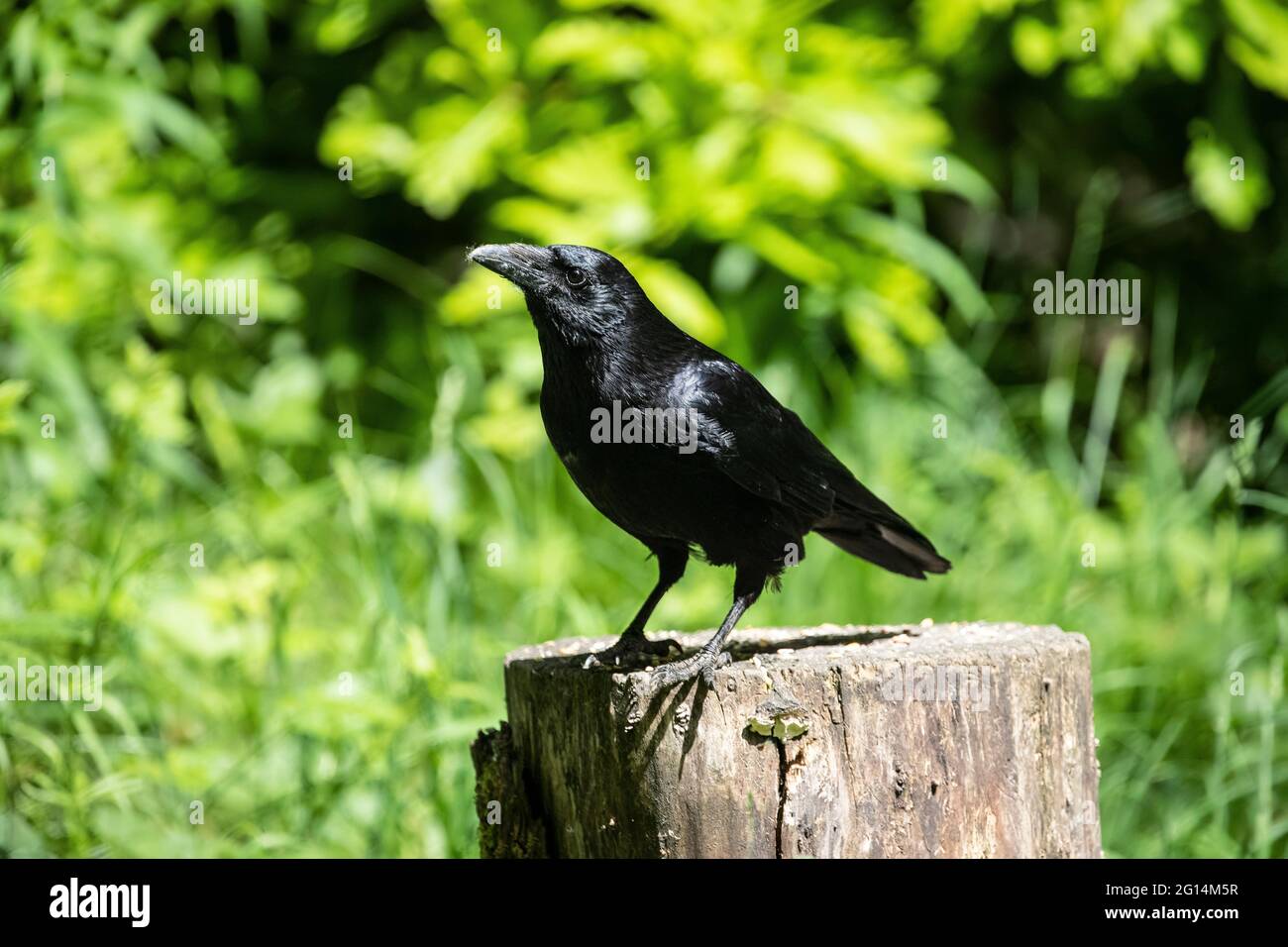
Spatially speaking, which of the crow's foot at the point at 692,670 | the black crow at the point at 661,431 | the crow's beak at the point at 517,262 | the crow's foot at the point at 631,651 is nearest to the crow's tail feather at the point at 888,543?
the black crow at the point at 661,431

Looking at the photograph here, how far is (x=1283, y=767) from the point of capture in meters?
4.14

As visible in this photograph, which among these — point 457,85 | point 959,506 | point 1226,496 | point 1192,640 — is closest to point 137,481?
point 457,85

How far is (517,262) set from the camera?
2764 millimetres

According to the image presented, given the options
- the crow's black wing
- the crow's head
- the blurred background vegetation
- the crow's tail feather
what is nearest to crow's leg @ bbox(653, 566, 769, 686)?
the crow's black wing

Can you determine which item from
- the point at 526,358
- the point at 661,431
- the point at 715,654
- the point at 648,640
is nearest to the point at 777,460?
the point at 661,431

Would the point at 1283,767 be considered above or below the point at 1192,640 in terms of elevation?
below

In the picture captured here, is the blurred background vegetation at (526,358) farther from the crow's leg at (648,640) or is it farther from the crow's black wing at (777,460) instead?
the crow's black wing at (777,460)

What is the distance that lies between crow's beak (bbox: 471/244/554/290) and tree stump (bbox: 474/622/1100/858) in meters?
0.80

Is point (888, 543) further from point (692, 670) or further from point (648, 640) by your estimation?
point (692, 670)

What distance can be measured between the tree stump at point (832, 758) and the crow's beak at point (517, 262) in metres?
0.80

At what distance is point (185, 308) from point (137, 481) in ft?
2.71

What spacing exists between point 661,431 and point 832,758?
697 millimetres

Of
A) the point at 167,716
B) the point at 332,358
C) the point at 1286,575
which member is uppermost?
the point at 332,358

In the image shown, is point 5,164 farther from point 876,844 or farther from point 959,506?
point 876,844
